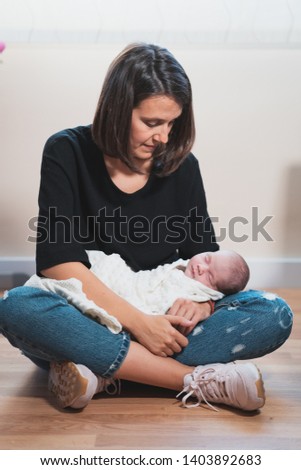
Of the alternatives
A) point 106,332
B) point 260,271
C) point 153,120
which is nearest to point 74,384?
point 106,332

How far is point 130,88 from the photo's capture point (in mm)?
1581

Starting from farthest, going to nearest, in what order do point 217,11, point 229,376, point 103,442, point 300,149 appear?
1. point 300,149
2. point 217,11
3. point 229,376
4. point 103,442

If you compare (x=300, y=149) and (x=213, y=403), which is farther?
(x=300, y=149)

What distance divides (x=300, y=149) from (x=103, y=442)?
1508 mm

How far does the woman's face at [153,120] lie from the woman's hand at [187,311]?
0.37 meters

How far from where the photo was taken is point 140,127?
1.61 metres

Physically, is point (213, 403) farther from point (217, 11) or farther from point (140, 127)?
point (217, 11)

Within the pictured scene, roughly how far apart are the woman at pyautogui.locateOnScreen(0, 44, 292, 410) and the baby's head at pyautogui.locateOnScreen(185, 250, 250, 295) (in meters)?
0.03

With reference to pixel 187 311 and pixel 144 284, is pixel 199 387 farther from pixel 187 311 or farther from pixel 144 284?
pixel 144 284

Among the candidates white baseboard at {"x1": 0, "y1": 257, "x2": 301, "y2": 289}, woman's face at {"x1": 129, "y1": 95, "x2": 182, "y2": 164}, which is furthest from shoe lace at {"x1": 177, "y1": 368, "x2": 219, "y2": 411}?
white baseboard at {"x1": 0, "y1": 257, "x2": 301, "y2": 289}

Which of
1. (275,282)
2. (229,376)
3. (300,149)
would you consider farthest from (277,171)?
(229,376)

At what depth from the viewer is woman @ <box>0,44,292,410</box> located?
1.52 meters

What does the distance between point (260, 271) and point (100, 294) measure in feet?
3.85

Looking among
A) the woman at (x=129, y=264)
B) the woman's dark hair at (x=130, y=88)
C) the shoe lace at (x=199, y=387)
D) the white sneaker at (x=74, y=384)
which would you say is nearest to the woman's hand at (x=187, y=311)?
the woman at (x=129, y=264)
